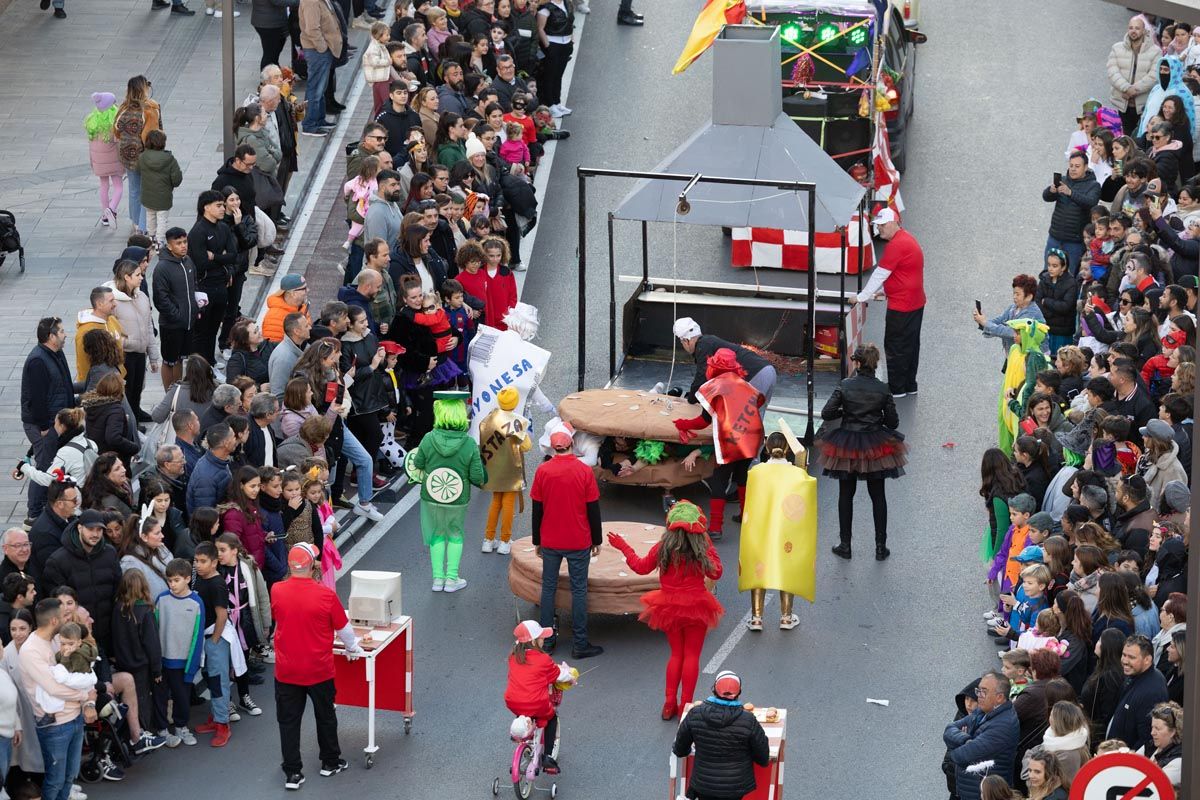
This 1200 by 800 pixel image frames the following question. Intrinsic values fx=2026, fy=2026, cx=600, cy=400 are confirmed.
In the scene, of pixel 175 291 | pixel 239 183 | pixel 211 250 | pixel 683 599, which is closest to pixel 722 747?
pixel 683 599

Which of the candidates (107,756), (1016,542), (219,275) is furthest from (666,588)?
(219,275)

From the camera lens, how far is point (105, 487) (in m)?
13.9

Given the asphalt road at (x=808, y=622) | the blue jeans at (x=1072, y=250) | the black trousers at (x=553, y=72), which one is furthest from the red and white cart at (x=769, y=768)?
the black trousers at (x=553, y=72)

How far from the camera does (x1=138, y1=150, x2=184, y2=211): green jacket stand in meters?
20.2

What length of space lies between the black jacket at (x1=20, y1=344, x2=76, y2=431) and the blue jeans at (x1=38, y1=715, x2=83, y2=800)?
150 inches

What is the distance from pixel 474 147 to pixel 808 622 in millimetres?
7625

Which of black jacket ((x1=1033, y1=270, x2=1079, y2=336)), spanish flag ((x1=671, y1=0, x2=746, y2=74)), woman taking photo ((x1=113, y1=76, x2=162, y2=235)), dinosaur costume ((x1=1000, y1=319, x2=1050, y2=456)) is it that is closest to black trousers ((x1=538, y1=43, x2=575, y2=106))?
spanish flag ((x1=671, y1=0, x2=746, y2=74))

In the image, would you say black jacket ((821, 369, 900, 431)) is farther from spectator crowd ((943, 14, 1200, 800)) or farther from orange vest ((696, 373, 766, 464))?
spectator crowd ((943, 14, 1200, 800))

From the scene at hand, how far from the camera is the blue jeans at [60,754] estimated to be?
41.2 ft

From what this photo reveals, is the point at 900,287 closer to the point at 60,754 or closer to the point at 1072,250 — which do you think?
the point at 1072,250

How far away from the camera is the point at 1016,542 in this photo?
1479 cm

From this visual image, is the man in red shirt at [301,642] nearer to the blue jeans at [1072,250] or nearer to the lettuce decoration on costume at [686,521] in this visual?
the lettuce decoration on costume at [686,521]

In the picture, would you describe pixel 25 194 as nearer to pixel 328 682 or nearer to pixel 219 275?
pixel 219 275

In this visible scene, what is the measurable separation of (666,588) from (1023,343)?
16.9 ft
